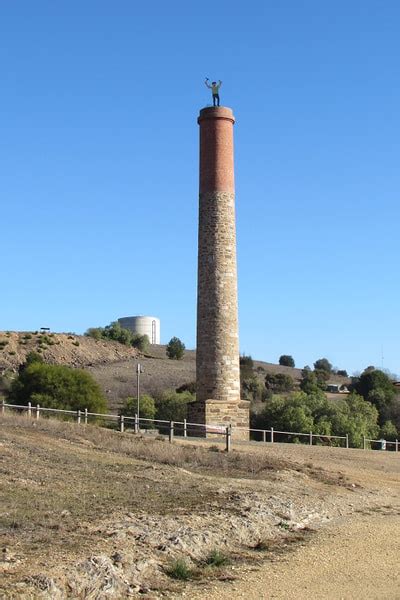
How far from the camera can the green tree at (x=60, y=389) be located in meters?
42.2

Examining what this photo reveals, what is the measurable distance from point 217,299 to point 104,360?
4926cm

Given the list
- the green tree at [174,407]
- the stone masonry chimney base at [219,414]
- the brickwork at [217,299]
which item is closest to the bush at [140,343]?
the green tree at [174,407]

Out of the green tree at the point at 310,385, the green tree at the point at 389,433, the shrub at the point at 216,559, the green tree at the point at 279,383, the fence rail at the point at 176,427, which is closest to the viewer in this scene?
the shrub at the point at 216,559

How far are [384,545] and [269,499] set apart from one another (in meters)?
3.48

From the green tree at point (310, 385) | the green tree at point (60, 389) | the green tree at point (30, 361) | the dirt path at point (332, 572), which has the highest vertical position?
the green tree at point (30, 361)

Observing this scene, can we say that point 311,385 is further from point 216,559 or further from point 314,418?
point 216,559

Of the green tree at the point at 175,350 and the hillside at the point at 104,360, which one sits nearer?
the hillside at the point at 104,360

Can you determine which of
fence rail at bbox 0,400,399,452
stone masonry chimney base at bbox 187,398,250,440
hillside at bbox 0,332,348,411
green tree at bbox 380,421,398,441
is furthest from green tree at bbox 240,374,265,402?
stone masonry chimney base at bbox 187,398,250,440

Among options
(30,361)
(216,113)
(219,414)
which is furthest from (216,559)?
(30,361)

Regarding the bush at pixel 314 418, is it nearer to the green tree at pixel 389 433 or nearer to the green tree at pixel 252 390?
the green tree at pixel 389 433

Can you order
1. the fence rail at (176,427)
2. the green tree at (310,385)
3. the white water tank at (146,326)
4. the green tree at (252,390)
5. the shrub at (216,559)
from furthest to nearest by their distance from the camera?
the white water tank at (146,326)
the green tree at (252,390)
the green tree at (310,385)
the fence rail at (176,427)
the shrub at (216,559)

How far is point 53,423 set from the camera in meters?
28.5

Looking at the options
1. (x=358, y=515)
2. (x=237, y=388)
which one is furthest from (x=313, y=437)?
(x=358, y=515)

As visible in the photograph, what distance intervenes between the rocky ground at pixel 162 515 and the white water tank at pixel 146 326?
92.0 m
